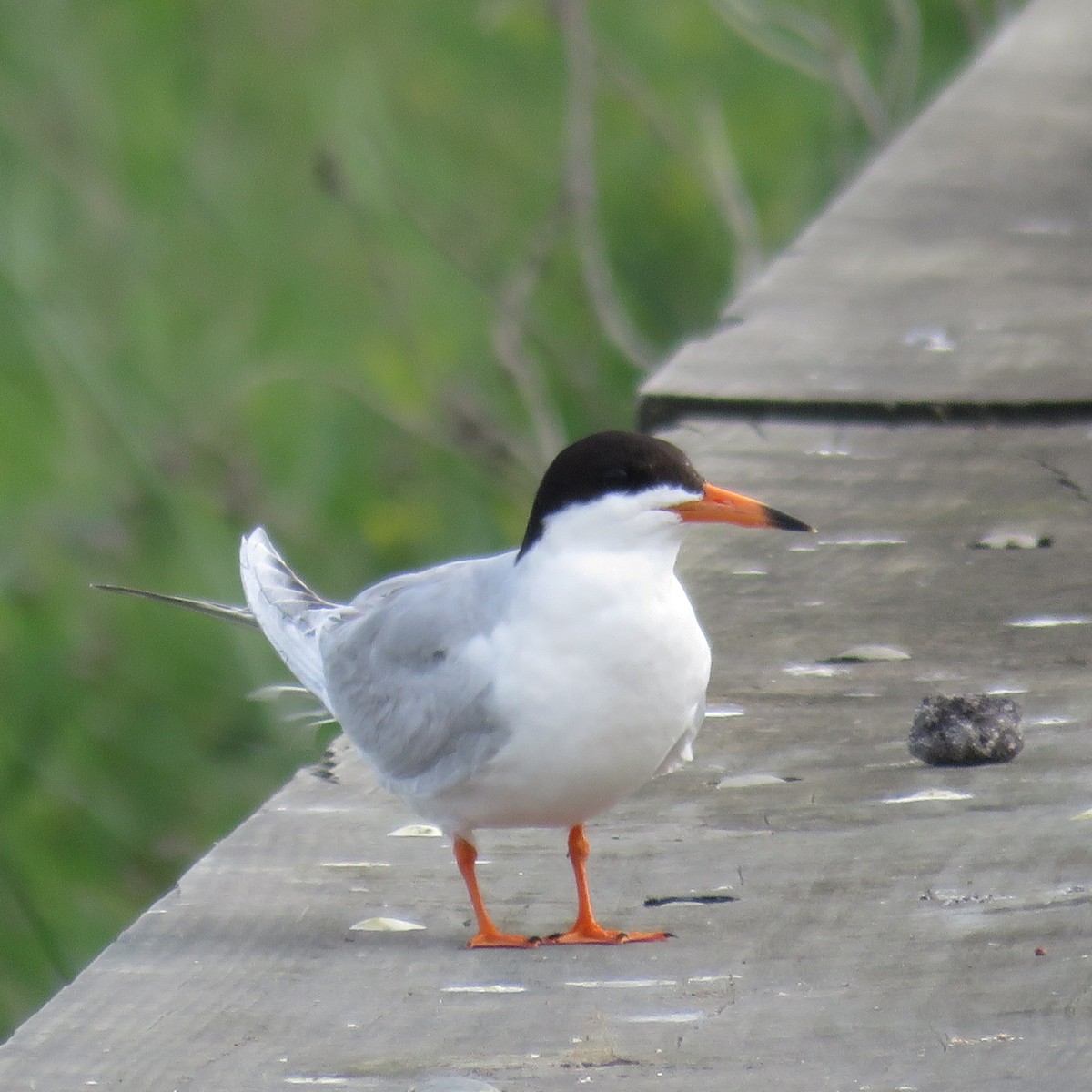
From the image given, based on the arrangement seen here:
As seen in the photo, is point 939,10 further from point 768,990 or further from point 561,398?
point 768,990

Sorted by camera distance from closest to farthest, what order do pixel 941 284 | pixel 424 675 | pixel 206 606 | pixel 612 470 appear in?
pixel 612 470 → pixel 424 675 → pixel 206 606 → pixel 941 284

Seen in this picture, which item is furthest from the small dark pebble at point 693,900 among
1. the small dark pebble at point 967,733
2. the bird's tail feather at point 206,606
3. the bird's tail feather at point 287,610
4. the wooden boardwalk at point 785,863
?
the bird's tail feather at point 206,606

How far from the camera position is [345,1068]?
6.59ft

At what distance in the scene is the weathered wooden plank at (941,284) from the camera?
4.14 meters

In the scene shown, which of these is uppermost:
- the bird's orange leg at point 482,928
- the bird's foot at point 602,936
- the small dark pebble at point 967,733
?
the bird's orange leg at point 482,928

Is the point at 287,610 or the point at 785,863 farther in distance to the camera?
the point at 287,610

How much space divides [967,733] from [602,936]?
585 millimetres

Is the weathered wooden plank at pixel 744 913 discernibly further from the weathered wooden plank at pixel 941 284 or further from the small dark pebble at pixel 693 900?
the weathered wooden plank at pixel 941 284

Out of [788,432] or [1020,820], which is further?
[788,432]

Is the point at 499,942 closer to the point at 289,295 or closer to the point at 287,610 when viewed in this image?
the point at 287,610

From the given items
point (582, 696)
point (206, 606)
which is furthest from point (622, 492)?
point (206, 606)

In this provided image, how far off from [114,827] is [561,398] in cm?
246

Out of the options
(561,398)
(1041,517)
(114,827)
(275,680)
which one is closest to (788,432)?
(1041,517)

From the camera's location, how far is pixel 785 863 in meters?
2.47
